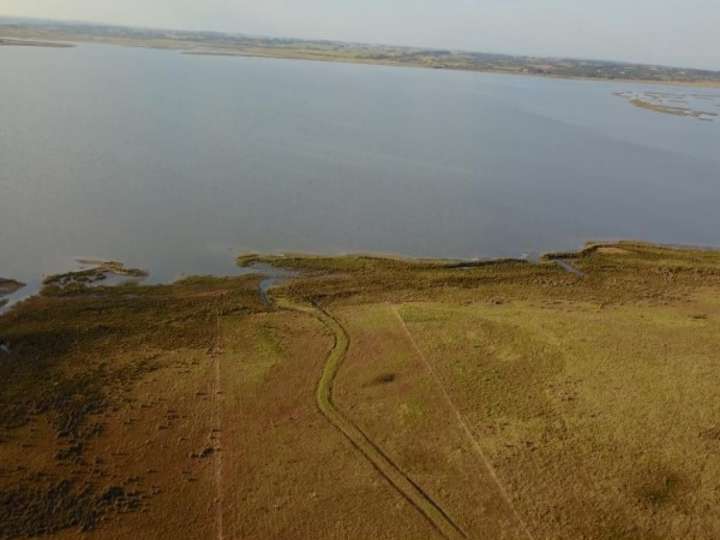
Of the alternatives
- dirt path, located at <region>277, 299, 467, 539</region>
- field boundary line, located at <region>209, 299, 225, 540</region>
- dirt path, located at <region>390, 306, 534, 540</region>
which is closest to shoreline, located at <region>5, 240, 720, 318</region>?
field boundary line, located at <region>209, 299, 225, 540</region>

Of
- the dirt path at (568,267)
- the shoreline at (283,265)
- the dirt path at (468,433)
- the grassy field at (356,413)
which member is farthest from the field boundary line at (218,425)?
the dirt path at (568,267)

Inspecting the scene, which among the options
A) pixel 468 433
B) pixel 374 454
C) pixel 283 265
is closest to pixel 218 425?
pixel 374 454

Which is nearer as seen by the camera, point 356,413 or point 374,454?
point 374,454

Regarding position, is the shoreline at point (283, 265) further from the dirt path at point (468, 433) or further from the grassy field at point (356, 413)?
the dirt path at point (468, 433)

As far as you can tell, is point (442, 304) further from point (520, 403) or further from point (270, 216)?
point (270, 216)

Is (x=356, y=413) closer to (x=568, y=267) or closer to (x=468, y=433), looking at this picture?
(x=468, y=433)

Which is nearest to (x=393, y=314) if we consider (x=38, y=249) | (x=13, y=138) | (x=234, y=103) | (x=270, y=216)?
(x=270, y=216)
